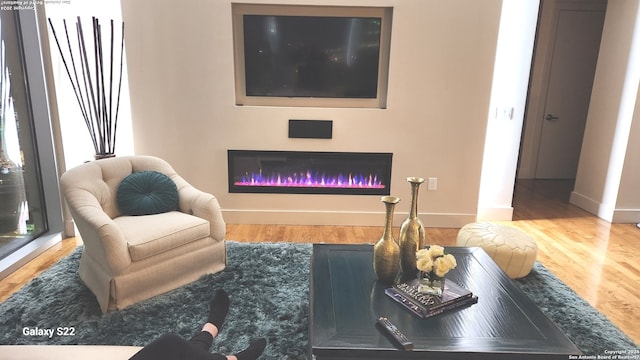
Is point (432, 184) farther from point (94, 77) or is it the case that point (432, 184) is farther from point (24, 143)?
point (24, 143)

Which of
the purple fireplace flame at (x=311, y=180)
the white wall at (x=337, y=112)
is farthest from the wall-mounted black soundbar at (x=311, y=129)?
the purple fireplace flame at (x=311, y=180)

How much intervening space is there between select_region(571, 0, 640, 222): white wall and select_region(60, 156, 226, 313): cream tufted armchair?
3.83 m

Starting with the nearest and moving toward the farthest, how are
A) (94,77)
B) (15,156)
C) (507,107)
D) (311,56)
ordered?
(15,156) → (94,77) → (311,56) → (507,107)

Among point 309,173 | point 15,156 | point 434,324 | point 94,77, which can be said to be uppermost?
point 94,77

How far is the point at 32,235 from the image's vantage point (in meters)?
3.18

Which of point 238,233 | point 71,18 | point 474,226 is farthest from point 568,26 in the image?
point 71,18

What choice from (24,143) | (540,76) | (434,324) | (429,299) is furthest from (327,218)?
(540,76)

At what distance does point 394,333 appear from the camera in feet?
4.78

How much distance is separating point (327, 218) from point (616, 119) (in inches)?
119

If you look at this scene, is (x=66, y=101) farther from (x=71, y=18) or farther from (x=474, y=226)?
(x=474, y=226)

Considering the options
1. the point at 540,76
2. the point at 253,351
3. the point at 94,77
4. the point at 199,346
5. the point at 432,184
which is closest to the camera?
the point at 199,346

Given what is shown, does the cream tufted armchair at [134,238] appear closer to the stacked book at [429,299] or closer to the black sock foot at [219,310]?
the black sock foot at [219,310]

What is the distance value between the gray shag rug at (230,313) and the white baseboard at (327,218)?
1006 millimetres

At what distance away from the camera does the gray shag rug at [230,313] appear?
199cm
